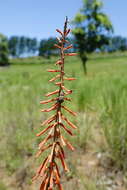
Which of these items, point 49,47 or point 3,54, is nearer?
point 49,47

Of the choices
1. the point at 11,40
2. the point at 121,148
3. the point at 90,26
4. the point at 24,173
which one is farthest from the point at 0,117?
the point at 11,40

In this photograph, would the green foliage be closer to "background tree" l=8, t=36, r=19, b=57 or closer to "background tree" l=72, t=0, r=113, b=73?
"background tree" l=72, t=0, r=113, b=73

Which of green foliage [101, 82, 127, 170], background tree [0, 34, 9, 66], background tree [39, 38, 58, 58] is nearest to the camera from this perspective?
background tree [39, 38, 58, 58]

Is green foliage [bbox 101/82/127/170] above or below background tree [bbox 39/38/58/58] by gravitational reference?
below

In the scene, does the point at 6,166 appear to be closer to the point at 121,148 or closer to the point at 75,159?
the point at 75,159

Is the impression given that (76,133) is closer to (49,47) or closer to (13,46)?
(49,47)

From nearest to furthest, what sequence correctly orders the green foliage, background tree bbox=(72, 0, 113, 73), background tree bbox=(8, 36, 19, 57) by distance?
the green foliage < background tree bbox=(72, 0, 113, 73) < background tree bbox=(8, 36, 19, 57)

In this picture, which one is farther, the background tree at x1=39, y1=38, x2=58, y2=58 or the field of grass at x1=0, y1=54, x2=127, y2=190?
the field of grass at x1=0, y1=54, x2=127, y2=190

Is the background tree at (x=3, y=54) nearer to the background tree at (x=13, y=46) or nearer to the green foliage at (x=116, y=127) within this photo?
the background tree at (x=13, y=46)

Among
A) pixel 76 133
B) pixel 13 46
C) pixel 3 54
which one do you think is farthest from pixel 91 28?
pixel 13 46

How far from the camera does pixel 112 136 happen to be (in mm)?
2906

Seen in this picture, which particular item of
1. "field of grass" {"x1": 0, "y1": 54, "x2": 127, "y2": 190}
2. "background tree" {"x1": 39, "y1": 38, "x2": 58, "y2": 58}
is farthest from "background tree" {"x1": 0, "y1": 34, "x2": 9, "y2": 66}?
"background tree" {"x1": 39, "y1": 38, "x2": 58, "y2": 58}

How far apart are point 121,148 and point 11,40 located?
118093 millimetres

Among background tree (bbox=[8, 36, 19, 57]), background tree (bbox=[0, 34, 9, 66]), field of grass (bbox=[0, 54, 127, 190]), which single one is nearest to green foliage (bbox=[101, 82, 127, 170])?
field of grass (bbox=[0, 54, 127, 190])
